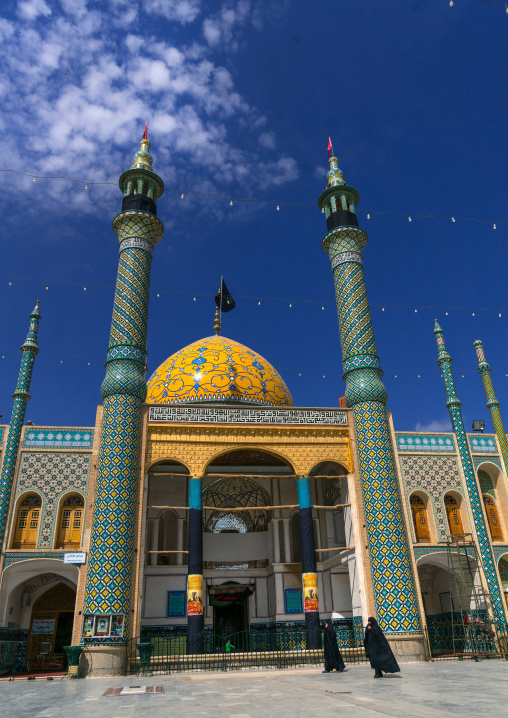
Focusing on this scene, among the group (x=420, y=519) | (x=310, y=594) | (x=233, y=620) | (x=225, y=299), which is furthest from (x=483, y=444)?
(x=225, y=299)

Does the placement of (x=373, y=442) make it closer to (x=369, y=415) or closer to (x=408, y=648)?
(x=369, y=415)

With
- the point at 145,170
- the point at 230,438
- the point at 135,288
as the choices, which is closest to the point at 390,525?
the point at 230,438

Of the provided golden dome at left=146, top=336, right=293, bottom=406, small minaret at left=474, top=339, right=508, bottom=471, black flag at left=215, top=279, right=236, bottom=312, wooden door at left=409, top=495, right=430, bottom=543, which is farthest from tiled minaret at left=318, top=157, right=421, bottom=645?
black flag at left=215, top=279, right=236, bottom=312

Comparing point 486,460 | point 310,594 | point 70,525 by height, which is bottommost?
point 310,594

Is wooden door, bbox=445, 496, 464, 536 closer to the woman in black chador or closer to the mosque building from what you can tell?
the mosque building

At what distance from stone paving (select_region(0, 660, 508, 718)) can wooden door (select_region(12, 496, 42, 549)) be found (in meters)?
4.09

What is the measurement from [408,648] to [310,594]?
2340 mm

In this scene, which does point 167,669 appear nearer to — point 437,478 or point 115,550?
point 115,550

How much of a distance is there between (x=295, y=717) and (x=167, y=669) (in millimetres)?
7002

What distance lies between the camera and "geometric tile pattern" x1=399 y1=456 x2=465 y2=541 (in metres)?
14.2

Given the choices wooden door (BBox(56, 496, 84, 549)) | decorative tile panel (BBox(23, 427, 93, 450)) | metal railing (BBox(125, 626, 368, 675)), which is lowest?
metal railing (BBox(125, 626, 368, 675))

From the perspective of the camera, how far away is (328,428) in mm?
14328

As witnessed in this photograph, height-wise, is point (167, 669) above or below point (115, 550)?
below

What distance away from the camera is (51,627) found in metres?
14.3
